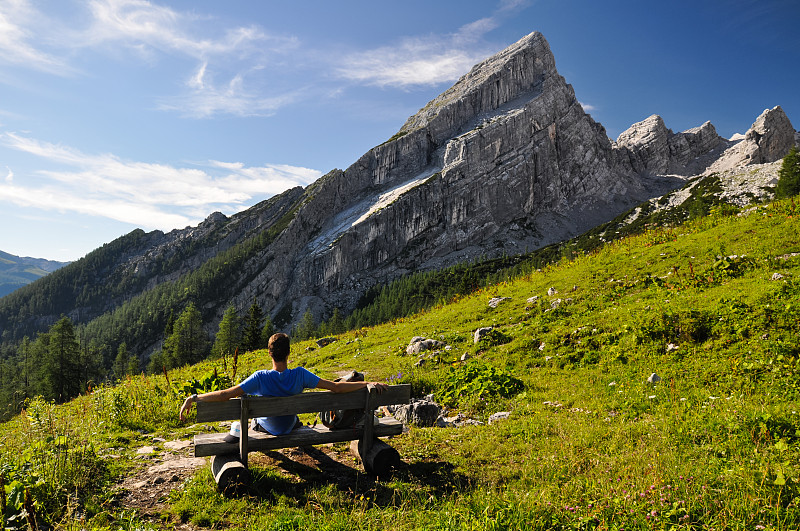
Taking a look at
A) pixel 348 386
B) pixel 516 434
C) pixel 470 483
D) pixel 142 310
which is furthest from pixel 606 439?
pixel 142 310

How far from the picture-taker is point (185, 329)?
81500mm

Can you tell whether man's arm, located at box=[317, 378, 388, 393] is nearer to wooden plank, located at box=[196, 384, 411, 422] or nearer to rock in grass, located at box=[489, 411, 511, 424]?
wooden plank, located at box=[196, 384, 411, 422]

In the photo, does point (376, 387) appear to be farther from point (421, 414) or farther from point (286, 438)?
point (421, 414)

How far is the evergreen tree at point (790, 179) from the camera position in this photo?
2753 inches

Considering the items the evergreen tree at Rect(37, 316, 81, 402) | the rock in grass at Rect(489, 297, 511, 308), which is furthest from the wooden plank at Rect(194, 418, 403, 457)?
the evergreen tree at Rect(37, 316, 81, 402)

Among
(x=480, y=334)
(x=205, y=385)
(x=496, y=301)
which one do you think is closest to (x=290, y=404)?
(x=205, y=385)

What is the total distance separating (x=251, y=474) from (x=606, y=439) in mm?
6099

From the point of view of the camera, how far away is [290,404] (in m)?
6.28

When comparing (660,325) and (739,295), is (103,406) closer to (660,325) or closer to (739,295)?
(660,325)

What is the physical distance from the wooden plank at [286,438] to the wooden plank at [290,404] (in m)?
0.53

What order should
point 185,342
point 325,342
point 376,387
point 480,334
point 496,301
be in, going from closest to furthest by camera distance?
point 376,387, point 480,334, point 496,301, point 325,342, point 185,342

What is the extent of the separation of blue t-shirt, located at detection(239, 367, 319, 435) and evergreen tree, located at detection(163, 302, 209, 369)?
84.9 metres

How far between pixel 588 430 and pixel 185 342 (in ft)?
302

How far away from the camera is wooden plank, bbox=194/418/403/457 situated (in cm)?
625
